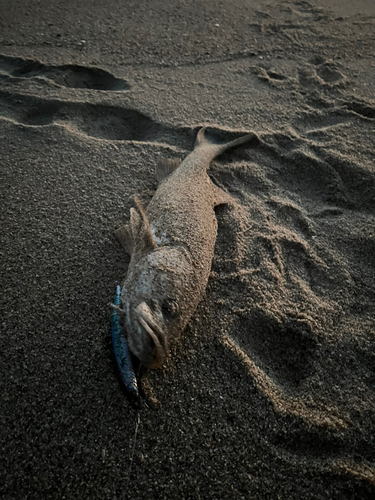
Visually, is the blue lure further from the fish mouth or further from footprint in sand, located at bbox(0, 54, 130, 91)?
footprint in sand, located at bbox(0, 54, 130, 91)

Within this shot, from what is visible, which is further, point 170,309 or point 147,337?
point 170,309

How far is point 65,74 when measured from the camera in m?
4.48

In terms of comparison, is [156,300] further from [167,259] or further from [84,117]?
[84,117]

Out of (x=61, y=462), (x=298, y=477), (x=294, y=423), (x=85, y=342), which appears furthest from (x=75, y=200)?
(x=298, y=477)

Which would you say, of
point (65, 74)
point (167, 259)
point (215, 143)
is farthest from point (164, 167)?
point (65, 74)

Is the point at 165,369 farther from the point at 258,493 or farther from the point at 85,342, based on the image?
the point at 258,493

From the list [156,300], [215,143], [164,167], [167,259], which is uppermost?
[215,143]

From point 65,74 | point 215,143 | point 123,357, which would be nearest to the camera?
point 123,357

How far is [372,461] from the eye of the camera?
6.38 feet

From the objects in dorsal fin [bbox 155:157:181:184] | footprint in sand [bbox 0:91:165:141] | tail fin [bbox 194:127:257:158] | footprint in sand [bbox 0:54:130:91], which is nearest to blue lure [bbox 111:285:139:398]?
dorsal fin [bbox 155:157:181:184]

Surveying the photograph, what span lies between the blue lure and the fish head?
7 centimetres

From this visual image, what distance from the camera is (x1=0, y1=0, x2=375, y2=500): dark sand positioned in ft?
6.16

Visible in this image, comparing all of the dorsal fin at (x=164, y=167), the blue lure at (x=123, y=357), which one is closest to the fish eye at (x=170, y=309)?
the blue lure at (x=123, y=357)

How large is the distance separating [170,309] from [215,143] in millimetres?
2450
